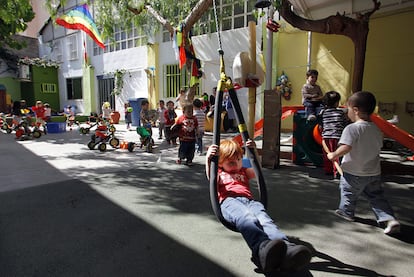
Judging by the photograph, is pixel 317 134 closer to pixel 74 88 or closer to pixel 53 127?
pixel 53 127

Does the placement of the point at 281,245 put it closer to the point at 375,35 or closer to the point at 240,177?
the point at 240,177

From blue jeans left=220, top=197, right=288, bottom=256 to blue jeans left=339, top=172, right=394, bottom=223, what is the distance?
4.18ft

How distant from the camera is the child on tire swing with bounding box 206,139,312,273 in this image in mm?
1926

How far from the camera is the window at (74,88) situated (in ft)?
68.2

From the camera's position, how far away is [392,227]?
2.86 m

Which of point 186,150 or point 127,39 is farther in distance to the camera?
point 127,39

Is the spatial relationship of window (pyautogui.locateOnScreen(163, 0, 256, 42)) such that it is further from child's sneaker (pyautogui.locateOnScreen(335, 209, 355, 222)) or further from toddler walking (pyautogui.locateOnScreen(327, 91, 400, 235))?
child's sneaker (pyautogui.locateOnScreen(335, 209, 355, 222))

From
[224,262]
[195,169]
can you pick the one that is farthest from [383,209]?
[195,169]

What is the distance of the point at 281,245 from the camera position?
1.93 metres

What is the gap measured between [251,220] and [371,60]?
30.6 ft

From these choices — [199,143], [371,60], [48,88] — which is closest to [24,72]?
[48,88]

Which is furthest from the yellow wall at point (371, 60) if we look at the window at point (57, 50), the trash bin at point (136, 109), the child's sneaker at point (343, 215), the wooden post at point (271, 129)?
the window at point (57, 50)

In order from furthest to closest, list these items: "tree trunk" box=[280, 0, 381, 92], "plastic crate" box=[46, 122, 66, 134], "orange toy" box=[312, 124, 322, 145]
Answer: "plastic crate" box=[46, 122, 66, 134] → "tree trunk" box=[280, 0, 381, 92] → "orange toy" box=[312, 124, 322, 145]

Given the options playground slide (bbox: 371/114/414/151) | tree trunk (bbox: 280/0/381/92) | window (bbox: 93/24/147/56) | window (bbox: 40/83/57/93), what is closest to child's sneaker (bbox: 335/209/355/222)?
playground slide (bbox: 371/114/414/151)
